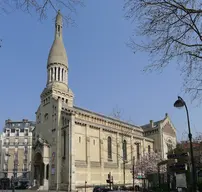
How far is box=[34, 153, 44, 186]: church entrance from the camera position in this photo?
196 ft

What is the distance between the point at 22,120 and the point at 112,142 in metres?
70.4

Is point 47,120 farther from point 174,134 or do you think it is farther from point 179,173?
point 179,173

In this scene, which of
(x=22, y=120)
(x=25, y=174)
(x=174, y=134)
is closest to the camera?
(x=174, y=134)

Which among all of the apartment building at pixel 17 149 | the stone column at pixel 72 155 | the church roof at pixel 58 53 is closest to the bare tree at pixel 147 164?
the stone column at pixel 72 155

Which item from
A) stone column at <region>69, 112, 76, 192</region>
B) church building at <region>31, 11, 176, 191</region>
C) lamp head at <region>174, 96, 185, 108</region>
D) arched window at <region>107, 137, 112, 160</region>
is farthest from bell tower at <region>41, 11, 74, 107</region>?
lamp head at <region>174, 96, 185, 108</region>

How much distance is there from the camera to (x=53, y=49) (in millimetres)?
68312

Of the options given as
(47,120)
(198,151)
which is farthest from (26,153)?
(198,151)

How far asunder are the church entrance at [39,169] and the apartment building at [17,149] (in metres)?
36.9

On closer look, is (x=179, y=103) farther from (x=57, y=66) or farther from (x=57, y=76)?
(x=57, y=66)

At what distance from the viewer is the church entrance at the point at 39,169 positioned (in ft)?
196

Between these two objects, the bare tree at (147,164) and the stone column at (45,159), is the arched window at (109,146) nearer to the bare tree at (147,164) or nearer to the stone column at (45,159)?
the bare tree at (147,164)

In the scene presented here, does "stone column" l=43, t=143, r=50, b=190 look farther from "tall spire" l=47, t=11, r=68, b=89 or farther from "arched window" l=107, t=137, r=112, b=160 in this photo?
"tall spire" l=47, t=11, r=68, b=89

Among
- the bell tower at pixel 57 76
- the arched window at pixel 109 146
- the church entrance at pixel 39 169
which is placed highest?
the bell tower at pixel 57 76

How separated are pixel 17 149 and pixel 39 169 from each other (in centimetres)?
5066
